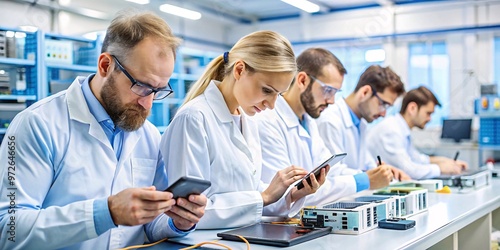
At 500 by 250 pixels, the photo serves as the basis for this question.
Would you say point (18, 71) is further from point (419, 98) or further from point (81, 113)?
point (81, 113)

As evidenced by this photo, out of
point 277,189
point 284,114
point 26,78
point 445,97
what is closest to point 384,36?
point 445,97

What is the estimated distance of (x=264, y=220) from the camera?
2074 millimetres

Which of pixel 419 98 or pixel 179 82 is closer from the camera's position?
pixel 419 98

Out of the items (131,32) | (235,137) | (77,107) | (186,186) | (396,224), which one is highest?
(131,32)

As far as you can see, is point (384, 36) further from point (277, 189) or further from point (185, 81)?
point (277, 189)

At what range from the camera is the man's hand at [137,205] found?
1.30 meters

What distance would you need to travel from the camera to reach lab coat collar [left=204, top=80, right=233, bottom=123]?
1975 millimetres

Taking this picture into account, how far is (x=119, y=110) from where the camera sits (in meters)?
1.62

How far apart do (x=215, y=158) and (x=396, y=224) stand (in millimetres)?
713

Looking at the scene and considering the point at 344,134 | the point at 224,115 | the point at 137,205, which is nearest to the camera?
the point at 137,205

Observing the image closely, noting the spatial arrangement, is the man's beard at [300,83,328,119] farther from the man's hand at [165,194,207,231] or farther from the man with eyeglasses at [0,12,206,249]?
the man's hand at [165,194,207,231]

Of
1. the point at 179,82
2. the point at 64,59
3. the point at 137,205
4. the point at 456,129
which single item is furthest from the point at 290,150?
the point at 456,129

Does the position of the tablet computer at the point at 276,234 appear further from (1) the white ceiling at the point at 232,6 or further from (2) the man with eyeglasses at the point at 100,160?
(1) the white ceiling at the point at 232,6

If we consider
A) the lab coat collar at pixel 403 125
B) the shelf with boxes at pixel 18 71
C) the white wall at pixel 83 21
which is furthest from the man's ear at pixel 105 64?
the white wall at pixel 83 21
